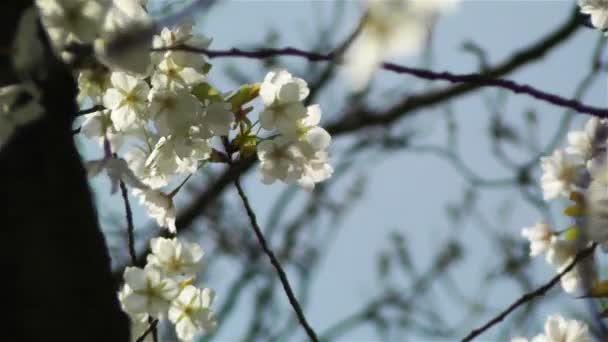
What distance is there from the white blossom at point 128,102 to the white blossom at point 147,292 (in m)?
0.21

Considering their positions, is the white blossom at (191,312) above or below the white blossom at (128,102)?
below

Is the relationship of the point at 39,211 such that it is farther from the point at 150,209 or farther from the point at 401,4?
the point at 150,209

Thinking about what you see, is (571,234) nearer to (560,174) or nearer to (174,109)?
(560,174)

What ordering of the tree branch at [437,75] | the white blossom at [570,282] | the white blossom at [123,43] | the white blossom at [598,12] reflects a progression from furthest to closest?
the white blossom at [570,282]
the white blossom at [598,12]
the tree branch at [437,75]
the white blossom at [123,43]

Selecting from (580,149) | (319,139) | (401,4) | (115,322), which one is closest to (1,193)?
(115,322)

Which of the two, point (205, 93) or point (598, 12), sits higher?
point (598, 12)

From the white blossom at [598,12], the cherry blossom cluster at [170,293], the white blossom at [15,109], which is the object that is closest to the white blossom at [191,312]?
the cherry blossom cluster at [170,293]

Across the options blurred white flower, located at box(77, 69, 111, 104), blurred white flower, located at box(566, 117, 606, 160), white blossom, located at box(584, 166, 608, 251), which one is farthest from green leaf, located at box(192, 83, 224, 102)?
blurred white flower, located at box(566, 117, 606, 160)

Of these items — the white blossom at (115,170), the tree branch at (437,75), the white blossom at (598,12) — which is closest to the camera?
the tree branch at (437,75)

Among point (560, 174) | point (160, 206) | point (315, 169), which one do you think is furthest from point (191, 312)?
point (560, 174)

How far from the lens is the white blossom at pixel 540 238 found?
1777 millimetres

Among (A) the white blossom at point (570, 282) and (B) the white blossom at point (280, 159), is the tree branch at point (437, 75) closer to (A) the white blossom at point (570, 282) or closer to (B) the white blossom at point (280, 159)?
(B) the white blossom at point (280, 159)

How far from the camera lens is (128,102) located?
1.38 m

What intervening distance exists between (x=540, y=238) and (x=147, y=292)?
0.78 m
